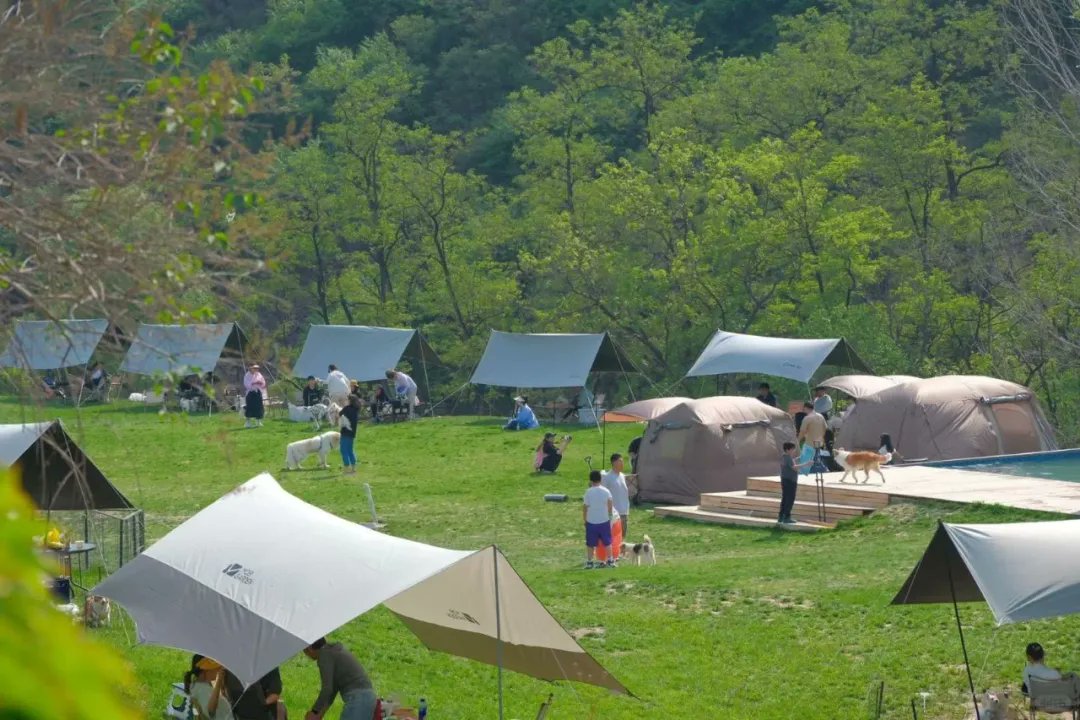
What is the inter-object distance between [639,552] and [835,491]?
4248 mm

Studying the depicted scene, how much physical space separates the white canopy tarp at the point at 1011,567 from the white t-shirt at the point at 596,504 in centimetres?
644

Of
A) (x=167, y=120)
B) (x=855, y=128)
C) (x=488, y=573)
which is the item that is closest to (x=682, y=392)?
(x=855, y=128)

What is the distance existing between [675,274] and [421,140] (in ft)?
41.9

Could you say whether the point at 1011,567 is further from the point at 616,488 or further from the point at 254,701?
the point at 616,488

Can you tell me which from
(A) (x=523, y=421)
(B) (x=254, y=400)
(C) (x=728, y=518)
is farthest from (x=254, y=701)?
(B) (x=254, y=400)

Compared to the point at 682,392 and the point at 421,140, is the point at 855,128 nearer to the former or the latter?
the point at 682,392

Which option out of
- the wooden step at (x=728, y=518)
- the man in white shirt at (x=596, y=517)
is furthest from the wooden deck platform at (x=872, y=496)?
the man in white shirt at (x=596, y=517)

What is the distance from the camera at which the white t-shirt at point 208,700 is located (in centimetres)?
1052

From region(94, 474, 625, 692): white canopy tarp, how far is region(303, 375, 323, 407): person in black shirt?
24.6 m

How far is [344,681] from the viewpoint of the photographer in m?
10.3

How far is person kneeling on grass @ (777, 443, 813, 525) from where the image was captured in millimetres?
20125

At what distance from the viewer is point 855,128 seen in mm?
44750

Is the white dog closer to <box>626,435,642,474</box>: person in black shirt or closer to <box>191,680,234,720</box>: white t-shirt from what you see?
<box>626,435,642,474</box>: person in black shirt

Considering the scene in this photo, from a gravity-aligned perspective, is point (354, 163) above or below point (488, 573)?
above
